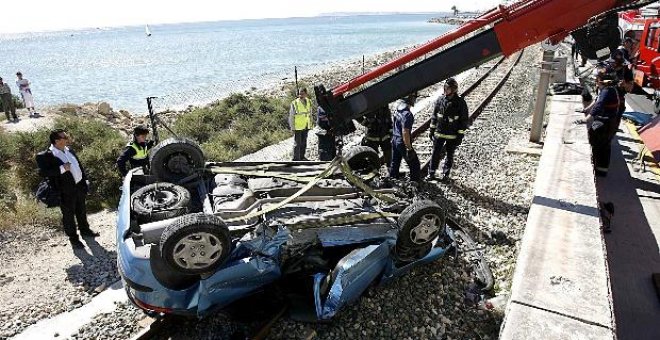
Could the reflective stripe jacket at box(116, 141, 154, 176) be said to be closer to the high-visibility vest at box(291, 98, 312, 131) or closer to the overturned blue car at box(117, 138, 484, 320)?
the overturned blue car at box(117, 138, 484, 320)

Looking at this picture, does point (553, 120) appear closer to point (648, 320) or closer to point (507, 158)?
point (507, 158)

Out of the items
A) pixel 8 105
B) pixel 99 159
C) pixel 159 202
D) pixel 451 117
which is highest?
pixel 451 117

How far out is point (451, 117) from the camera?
7.07 meters

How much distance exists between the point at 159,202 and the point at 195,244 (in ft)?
3.72

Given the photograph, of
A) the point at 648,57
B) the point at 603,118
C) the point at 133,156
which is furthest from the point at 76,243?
the point at 648,57

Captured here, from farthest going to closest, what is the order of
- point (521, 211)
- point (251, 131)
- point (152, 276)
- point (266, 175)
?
point (251, 131), point (521, 211), point (266, 175), point (152, 276)

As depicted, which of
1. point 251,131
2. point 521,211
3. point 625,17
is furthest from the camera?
point 625,17

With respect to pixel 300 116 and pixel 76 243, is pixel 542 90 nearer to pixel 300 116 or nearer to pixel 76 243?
pixel 300 116

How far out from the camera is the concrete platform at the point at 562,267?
3482mm

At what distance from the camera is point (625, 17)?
62.4 feet

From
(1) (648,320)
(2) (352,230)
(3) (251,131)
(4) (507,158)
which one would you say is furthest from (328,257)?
(3) (251,131)

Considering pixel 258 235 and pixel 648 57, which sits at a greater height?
pixel 648 57

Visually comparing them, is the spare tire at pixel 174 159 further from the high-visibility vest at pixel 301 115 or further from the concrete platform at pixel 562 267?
the concrete platform at pixel 562 267

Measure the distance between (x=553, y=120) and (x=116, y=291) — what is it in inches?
322
